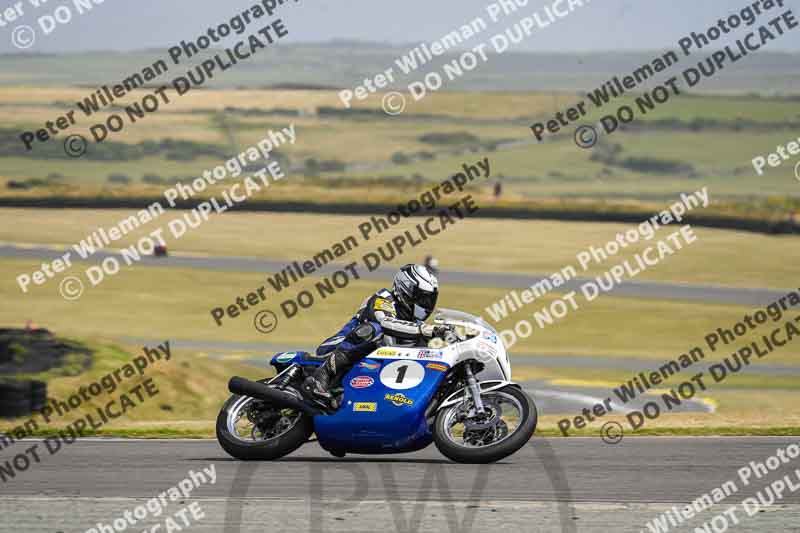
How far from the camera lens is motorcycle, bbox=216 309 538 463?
10.5 m

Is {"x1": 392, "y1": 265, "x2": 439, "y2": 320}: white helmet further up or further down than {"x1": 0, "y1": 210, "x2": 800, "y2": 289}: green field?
further down

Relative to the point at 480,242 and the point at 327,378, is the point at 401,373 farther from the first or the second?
the point at 480,242

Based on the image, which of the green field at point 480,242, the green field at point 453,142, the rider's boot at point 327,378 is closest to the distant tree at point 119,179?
the green field at point 453,142

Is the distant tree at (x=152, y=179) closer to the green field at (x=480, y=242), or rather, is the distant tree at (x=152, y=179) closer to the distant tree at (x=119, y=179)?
the distant tree at (x=119, y=179)

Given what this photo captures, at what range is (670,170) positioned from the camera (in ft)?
380

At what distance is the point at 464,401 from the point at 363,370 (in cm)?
Answer: 92

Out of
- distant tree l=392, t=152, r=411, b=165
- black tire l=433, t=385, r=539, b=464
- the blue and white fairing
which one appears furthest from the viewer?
distant tree l=392, t=152, r=411, b=165

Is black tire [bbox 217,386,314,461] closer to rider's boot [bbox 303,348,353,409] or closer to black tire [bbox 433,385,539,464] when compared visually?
rider's boot [bbox 303,348,353,409]

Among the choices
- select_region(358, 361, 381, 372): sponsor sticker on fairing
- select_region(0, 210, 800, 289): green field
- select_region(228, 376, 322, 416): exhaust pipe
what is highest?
select_region(0, 210, 800, 289): green field

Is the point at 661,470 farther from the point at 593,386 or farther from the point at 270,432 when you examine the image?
the point at 593,386

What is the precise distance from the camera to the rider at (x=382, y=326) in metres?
10.9

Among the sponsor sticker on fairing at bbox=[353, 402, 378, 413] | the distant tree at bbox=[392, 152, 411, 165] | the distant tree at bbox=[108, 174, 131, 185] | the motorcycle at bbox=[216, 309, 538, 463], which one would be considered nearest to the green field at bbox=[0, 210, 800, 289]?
the distant tree at bbox=[108, 174, 131, 185]

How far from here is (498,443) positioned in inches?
410

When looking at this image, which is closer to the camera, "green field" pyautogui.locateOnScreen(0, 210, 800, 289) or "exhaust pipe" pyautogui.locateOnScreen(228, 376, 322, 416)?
"exhaust pipe" pyautogui.locateOnScreen(228, 376, 322, 416)
